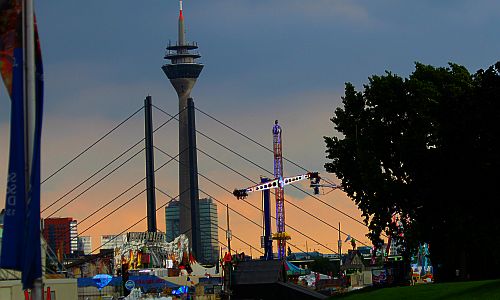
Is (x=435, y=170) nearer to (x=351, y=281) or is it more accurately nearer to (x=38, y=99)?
(x=38, y=99)

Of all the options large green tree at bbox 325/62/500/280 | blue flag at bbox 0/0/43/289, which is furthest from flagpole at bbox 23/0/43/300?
large green tree at bbox 325/62/500/280

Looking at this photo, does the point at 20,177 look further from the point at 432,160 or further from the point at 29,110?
the point at 432,160

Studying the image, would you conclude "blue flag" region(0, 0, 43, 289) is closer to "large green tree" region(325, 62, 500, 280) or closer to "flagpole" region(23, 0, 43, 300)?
"flagpole" region(23, 0, 43, 300)

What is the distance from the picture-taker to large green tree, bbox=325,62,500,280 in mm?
62812

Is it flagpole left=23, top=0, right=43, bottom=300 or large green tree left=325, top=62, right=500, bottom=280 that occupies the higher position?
large green tree left=325, top=62, right=500, bottom=280

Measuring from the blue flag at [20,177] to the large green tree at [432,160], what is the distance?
4609cm

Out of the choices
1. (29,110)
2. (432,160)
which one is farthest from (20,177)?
(432,160)

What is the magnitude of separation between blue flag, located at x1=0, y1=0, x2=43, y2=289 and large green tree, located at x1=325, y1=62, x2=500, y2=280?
46091mm

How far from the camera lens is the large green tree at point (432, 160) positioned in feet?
206

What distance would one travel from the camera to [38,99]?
53.2 ft

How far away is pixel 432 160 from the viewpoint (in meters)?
66.9

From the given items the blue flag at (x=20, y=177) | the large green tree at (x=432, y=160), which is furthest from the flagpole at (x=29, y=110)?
the large green tree at (x=432, y=160)

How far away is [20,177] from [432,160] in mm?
52931

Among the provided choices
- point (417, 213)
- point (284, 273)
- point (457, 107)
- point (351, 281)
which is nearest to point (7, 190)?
point (457, 107)
